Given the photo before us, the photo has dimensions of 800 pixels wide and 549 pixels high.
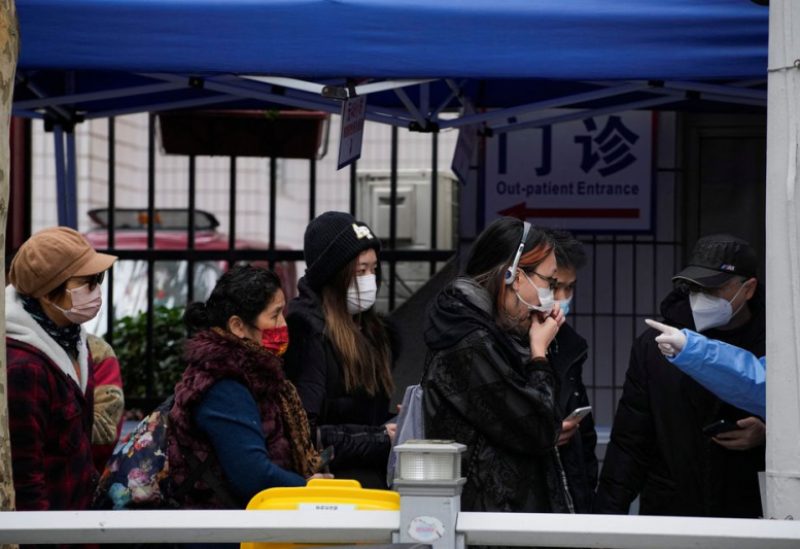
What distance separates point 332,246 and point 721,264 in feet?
4.36

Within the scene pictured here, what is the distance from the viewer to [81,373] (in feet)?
14.7

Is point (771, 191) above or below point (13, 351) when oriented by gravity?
above

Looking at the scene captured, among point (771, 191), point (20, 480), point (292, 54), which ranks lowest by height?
point (20, 480)

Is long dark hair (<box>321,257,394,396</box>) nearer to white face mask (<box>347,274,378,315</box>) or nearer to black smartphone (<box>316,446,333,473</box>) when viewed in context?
white face mask (<box>347,274,378,315</box>)

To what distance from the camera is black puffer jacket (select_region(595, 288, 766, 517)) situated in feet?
15.2

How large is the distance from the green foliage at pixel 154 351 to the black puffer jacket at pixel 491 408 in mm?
3961

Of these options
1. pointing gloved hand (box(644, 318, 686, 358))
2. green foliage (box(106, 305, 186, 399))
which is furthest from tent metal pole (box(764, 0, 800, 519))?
green foliage (box(106, 305, 186, 399))

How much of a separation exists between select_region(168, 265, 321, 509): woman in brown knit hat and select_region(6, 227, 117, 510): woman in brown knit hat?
39cm

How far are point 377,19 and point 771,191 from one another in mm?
1477

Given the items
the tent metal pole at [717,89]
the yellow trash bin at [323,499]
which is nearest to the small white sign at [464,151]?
the tent metal pole at [717,89]

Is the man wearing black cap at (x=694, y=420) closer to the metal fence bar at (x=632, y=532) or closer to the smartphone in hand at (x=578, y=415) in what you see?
the smartphone in hand at (x=578, y=415)

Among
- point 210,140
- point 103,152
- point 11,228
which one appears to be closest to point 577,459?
point 210,140

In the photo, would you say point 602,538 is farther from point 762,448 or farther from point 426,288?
point 426,288

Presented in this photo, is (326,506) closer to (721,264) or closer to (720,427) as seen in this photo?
(720,427)
